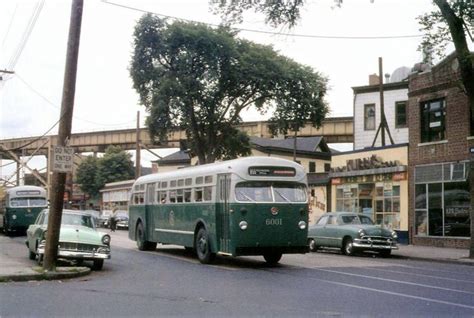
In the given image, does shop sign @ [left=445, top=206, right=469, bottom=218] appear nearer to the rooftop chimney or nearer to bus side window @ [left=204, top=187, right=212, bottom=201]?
bus side window @ [left=204, top=187, right=212, bottom=201]

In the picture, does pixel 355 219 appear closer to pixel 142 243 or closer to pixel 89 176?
pixel 142 243

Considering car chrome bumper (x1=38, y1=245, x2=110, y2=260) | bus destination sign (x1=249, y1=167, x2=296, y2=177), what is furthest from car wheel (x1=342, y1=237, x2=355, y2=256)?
car chrome bumper (x1=38, y1=245, x2=110, y2=260)

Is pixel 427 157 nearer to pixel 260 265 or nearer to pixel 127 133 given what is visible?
pixel 260 265

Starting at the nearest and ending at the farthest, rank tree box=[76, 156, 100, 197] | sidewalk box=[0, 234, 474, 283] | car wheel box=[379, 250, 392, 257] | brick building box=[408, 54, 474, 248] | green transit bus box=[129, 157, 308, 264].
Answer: sidewalk box=[0, 234, 474, 283] → green transit bus box=[129, 157, 308, 264] → car wheel box=[379, 250, 392, 257] → brick building box=[408, 54, 474, 248] → tree box=[76, 156, 100, 197]

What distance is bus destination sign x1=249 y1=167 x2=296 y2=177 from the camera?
17.5 meters

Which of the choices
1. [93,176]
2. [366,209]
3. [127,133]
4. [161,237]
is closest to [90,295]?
[161,237]

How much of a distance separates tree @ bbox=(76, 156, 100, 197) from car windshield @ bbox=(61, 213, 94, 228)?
67.4 meters

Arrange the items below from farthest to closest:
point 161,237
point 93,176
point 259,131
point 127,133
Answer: point 93,176
point 127,133
point 259,131
point 161,237

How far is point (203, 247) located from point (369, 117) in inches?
1103

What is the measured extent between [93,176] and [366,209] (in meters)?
56.5

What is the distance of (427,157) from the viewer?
1196 inches

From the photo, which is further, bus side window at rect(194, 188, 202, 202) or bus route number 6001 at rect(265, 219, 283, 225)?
bus side window at rect(194, 188, 202, 202)

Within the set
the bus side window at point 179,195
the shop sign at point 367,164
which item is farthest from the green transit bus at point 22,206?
the bus side window at point 179,195

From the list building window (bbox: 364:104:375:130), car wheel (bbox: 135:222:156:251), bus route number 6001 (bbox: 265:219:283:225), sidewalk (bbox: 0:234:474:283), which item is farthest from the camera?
building window (bbox: 364:104:375:130)
